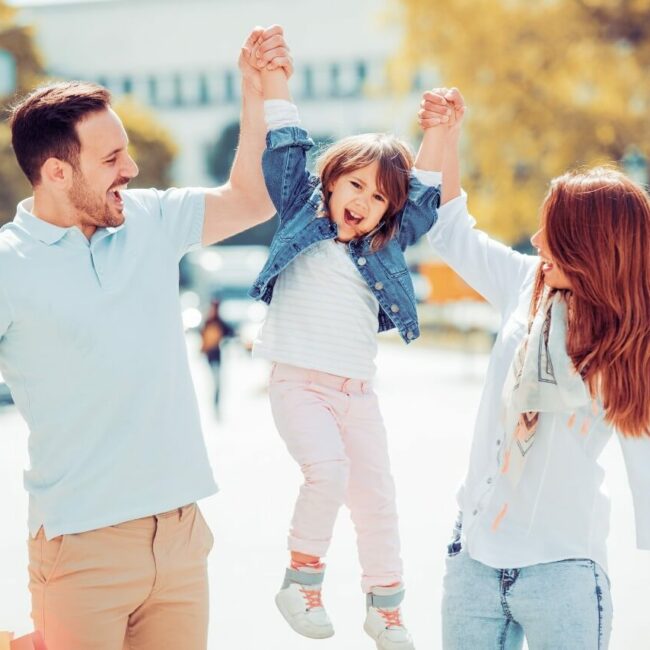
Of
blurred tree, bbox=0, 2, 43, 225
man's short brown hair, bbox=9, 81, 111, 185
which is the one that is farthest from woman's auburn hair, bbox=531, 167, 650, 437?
blurred tree, bbox=0, 2, 43, 225

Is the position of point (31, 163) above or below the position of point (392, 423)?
above

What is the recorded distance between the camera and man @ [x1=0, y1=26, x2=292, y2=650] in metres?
2.99

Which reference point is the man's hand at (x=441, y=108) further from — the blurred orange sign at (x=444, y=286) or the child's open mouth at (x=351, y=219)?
the blurred orange sign at (x=444, y=286)

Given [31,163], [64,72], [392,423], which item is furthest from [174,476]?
[64,72]

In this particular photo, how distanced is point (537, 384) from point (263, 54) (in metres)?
1.19

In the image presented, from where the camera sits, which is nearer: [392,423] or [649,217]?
[649,217]

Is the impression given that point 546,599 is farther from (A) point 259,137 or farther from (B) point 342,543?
(B) point 342,543

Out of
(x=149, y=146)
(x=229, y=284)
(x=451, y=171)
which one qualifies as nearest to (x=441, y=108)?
(x=451, y=171)

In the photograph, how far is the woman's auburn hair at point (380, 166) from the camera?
3.18 meters

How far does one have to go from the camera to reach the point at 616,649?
5.70 meters

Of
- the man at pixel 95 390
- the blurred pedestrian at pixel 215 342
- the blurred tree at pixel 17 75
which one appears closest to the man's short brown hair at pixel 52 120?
the man at pixel 95 390

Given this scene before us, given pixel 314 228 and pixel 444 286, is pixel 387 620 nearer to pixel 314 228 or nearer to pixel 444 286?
pixel 314 228

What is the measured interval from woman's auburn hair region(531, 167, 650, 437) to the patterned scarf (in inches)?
1.6

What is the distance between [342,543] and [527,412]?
515 cm
